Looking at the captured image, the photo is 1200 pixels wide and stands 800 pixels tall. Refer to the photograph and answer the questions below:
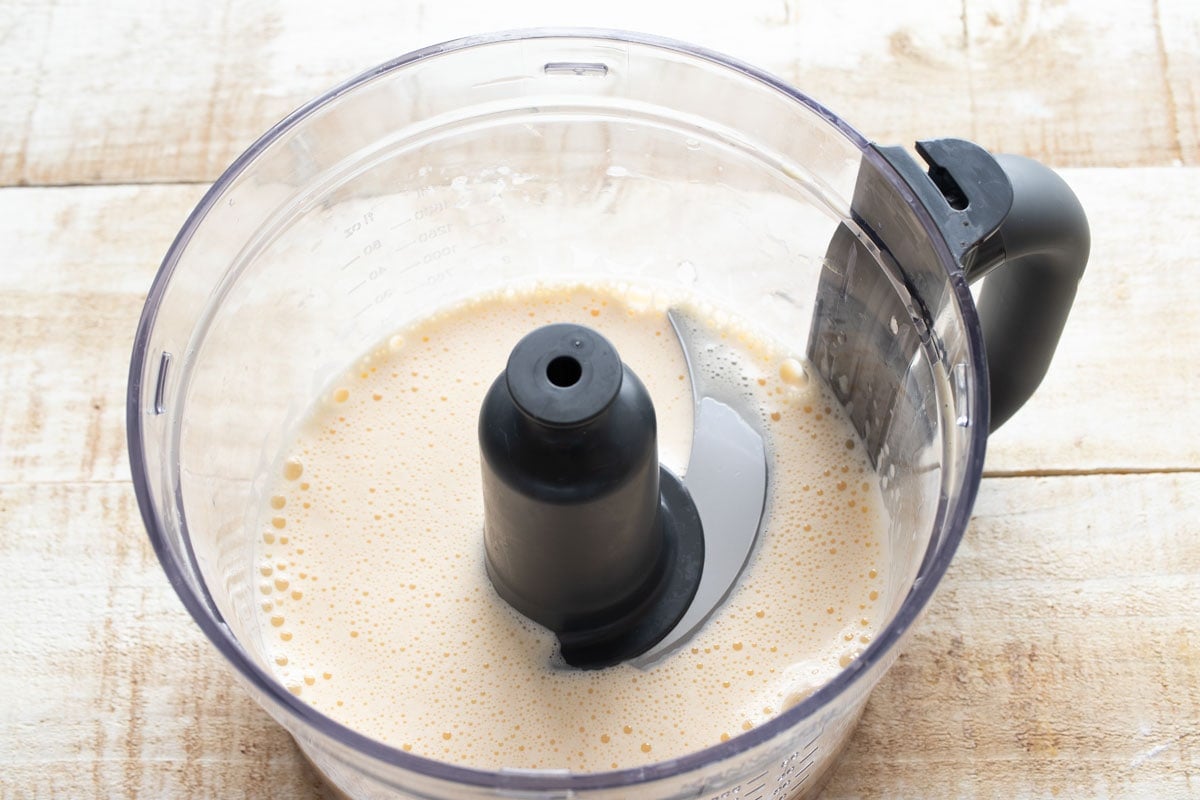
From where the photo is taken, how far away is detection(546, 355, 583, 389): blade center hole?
26.1 inches

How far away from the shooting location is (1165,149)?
1017 mm

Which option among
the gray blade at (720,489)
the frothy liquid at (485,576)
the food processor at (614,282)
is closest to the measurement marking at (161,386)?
the food processor at (614,282)

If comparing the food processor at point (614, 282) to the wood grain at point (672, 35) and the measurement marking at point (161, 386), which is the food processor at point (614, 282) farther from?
the wood grain at point (672, 35)

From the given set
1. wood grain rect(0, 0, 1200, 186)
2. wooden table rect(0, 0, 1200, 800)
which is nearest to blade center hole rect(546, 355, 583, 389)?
wooden table rect(0, 0, 1200, 800)

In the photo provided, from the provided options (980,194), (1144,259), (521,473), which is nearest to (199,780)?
(521,473)

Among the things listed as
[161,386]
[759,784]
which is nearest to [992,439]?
[759,784]

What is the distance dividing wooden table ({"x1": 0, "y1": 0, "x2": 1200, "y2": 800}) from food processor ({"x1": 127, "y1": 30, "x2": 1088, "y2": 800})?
88 mm

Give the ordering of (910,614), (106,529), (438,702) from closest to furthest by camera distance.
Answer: (910,614) < (438,702) < (106,529)

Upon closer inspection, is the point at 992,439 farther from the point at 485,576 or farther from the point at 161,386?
the point at 161,386

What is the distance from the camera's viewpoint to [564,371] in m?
0.67

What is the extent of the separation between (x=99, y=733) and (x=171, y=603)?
9cm

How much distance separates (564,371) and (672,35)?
1.62ft

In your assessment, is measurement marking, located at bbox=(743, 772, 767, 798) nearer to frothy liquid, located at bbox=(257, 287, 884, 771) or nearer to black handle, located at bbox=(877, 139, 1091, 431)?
frothy liquid, located at bbox=(257, 287, 884, 771)

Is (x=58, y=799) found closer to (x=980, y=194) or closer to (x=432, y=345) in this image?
(x=432, y=345)
